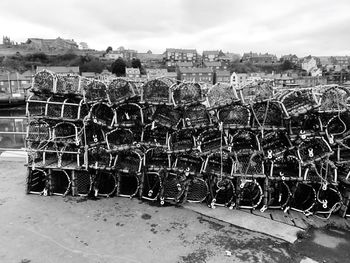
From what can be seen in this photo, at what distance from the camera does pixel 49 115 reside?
15.2ft

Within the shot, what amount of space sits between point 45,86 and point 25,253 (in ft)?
8.47

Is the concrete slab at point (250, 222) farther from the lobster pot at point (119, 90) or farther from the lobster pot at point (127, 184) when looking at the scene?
the lobster pot at point (119, 90)

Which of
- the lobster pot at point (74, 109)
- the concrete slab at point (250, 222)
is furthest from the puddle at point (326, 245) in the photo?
the lobster pot at point (74, 109)

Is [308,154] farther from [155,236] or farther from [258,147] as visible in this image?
[155,236]

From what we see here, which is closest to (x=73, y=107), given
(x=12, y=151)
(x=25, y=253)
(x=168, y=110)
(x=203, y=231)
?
(x=168, y=110)

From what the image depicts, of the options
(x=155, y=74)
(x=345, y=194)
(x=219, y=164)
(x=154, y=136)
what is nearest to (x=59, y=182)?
(x=154, y=136)

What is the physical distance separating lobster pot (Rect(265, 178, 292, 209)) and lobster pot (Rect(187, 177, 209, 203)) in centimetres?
91

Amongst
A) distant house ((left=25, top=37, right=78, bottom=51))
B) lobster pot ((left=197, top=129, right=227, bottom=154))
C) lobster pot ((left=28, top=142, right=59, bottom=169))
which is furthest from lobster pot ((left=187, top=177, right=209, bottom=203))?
distant house ((left=25, top=37, right=78, bottom=51))

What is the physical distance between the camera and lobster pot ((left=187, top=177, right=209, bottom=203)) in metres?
4.39

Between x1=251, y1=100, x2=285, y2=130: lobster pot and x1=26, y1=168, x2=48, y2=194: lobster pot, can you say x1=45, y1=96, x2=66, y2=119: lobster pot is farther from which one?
x1=251, y1=100, x2=285, y2=130: lobster pot

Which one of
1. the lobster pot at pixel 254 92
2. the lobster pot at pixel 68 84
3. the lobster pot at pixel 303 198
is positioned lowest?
the lobster pot at pixel 303 198

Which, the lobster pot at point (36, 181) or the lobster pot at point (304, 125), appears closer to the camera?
the lobster pot at point (304, 125)

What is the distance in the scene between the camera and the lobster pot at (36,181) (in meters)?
4.73

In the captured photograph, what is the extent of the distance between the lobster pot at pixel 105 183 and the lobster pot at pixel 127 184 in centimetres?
10
